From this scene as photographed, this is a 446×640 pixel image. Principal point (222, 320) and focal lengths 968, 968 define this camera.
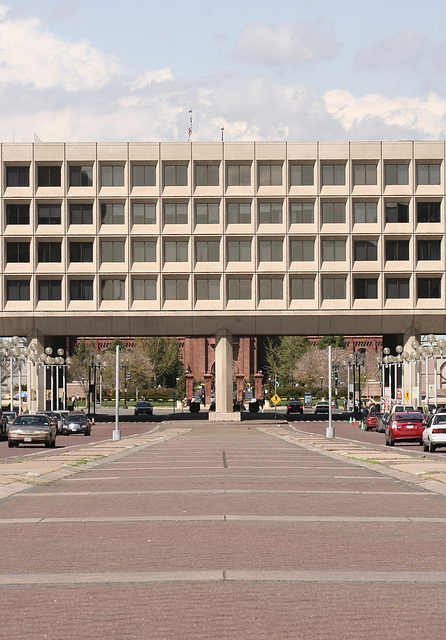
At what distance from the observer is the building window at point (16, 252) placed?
87875 millimetres

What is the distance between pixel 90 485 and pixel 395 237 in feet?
226

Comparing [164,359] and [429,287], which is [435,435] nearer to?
[429,287]

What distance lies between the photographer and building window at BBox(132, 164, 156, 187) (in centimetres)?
8800

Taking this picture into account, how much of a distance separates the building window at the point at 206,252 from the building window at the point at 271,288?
4.65 m

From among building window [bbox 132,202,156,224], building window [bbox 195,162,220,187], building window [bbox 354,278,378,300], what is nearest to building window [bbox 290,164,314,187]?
building window [bbox 195,162,220,187]

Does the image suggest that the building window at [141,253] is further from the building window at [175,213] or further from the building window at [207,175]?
the building window at [207,175]

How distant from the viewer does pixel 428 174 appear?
3455 inches

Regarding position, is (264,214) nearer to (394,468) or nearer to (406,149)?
(406,149)

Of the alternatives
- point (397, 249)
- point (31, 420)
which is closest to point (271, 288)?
point (397, 249)

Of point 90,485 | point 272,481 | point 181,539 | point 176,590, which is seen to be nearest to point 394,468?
point 272,481

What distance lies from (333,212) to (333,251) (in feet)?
11.7

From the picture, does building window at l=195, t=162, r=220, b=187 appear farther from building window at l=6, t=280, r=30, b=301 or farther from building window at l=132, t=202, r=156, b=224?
building window at l=6, t=280, r=30, b=301

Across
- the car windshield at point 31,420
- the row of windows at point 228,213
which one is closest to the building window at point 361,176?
the row of windows at point 228,213

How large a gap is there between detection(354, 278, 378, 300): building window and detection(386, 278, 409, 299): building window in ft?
3.83
